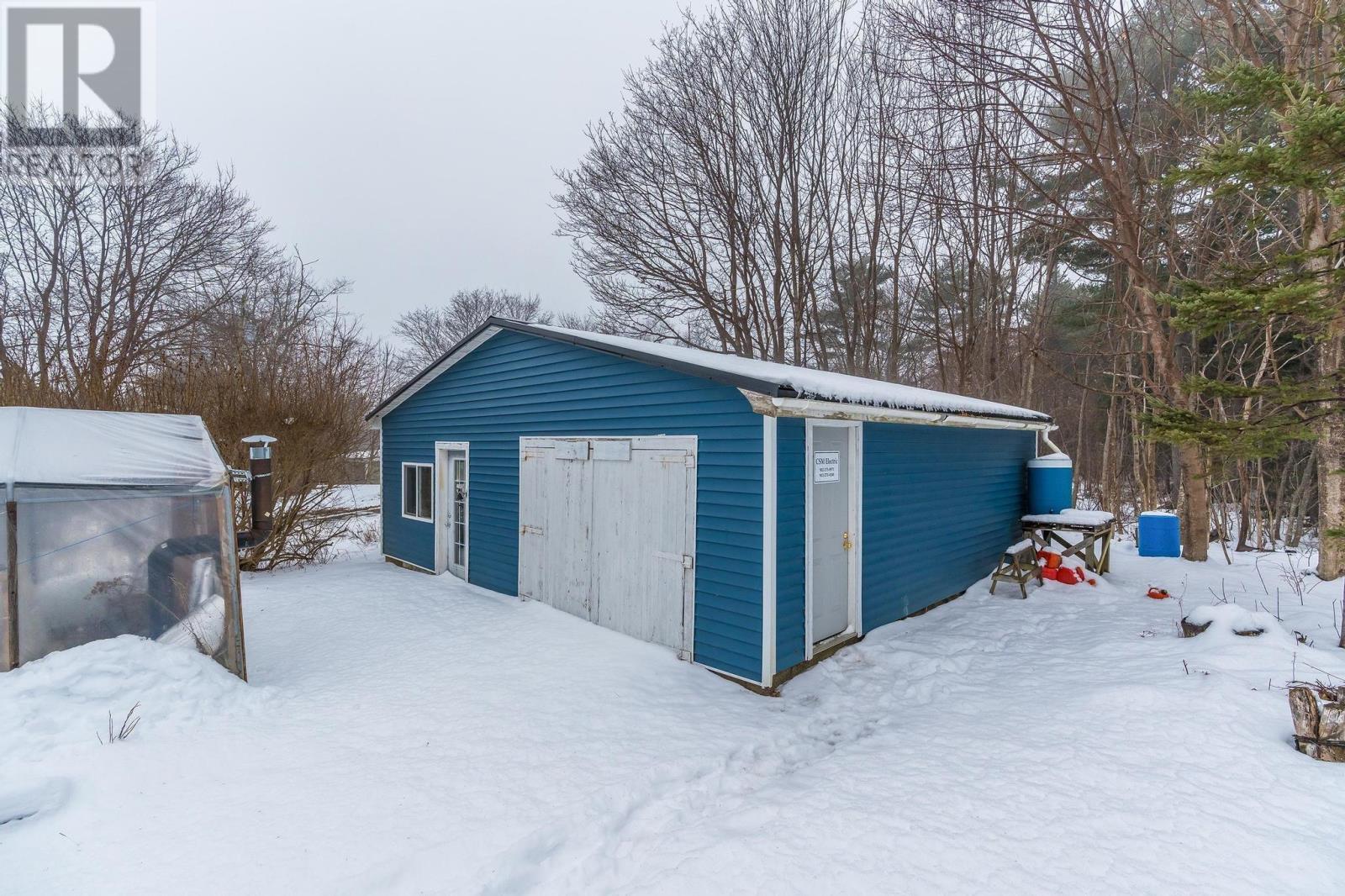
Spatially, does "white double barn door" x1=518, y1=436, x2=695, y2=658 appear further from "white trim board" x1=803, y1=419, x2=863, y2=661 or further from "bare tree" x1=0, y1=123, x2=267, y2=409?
"bare tree" x1=0, y1=123, x2=267, y2=409

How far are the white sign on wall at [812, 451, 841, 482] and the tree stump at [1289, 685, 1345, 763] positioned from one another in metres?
3.14

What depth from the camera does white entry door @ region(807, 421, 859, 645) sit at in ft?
17.7

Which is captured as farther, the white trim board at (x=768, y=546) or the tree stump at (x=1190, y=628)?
the tree stump at (x=1190, y=628)

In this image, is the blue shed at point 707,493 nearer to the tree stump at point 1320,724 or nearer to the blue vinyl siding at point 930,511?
the blue vinyl siding at point 930,511

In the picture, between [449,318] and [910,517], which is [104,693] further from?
[449,318]

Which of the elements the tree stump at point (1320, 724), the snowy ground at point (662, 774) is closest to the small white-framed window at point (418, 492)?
the snowy ground at point (662, 774)

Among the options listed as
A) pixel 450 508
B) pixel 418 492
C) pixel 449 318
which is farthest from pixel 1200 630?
pixel 449 318

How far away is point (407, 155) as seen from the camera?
67.3 ft

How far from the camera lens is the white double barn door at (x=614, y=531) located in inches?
213

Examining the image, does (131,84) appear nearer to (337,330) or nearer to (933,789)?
(337,330)

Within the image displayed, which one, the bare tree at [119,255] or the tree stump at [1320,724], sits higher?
the bare tree at [119,255]

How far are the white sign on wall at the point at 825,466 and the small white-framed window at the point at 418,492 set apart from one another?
590 centimetres

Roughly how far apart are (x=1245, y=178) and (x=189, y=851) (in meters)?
7.21

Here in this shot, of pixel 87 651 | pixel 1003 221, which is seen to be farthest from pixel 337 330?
pixel 1003 221
